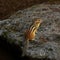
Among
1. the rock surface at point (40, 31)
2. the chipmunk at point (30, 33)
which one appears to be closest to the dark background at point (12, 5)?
the rock surface at point (40, 31)

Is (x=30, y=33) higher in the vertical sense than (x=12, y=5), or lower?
lower

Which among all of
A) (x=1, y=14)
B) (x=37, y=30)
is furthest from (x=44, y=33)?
(x=1, y=14)

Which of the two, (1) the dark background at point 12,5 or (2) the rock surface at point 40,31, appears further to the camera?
(1) the dark background at point 12,5

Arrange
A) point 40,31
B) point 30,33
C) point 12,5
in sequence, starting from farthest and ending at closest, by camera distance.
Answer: point 12,5 → point 40,31 → point 30,33

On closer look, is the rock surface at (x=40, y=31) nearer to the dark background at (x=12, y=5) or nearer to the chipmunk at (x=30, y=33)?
the chipmunk at (x=30, y=33)

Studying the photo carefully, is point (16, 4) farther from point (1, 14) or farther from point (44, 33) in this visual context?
point (44, 33)

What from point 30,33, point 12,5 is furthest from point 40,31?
point 12,5

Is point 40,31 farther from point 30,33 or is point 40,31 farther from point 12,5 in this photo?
point 12,5

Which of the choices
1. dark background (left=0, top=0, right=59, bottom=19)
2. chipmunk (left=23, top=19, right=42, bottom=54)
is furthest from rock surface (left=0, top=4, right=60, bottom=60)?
dark background (left=0, top=0, right=59, bottom=19)
